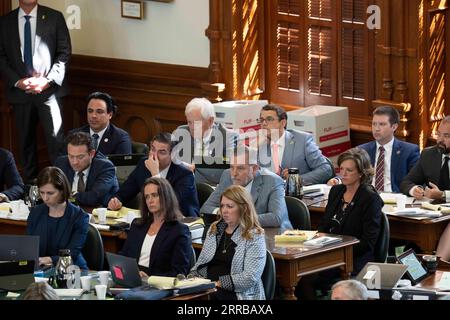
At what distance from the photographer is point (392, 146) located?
950 cm

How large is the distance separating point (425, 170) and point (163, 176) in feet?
6.27

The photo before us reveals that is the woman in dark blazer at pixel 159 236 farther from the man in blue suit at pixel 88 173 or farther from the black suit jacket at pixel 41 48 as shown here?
the black suit jacket at pixel 41 48

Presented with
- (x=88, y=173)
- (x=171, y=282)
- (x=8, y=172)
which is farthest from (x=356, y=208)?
(x=8, y=172)

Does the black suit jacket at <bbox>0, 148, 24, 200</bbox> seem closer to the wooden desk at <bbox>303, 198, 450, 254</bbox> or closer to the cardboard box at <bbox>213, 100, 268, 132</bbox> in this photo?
the cardboard box at <bbox>213, 100, 268, 132</bbox>

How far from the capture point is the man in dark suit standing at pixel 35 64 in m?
11.4

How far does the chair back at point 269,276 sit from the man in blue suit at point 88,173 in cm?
210

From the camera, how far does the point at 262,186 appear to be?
8.31 metres

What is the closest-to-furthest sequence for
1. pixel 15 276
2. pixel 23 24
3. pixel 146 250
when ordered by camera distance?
pixel 15 276, pixel 146 250, pixel 23 24

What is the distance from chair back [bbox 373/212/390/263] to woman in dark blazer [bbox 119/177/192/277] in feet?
4.44

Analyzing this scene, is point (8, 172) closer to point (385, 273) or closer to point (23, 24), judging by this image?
point (23, 24)

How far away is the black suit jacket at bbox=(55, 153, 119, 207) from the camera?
905cm

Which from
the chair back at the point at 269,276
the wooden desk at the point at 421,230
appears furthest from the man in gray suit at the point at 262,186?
the chair back at the point at 269,276

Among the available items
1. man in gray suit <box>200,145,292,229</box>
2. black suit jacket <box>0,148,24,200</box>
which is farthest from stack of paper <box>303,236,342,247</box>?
black suit jacket <box>0,148,24,200</box>
